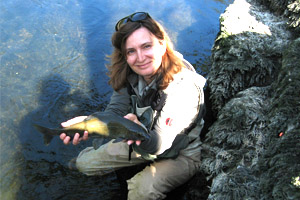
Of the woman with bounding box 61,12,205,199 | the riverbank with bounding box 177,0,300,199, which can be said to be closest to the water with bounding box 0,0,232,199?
the woman with bounding box 61,12,205,199

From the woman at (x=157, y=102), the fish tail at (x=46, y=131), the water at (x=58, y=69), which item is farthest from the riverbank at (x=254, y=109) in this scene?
the fish tail at (x=46, y=131)

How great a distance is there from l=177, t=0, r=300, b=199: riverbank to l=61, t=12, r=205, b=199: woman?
0.31 metres

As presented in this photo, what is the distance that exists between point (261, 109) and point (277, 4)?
3.53m

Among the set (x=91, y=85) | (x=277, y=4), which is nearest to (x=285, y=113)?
(x=277, y=4)

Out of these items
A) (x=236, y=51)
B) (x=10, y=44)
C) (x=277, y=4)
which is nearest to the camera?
(x=236, y=51)

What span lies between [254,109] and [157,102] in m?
1.35

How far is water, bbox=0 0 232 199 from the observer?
4.52 metres

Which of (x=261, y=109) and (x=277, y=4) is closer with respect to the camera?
(x=261, y=109)

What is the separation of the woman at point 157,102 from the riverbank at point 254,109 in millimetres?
312

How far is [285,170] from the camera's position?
2.28 metres

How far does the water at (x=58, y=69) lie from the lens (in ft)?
14.8

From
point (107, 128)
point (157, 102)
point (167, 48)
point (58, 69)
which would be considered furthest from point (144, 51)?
point (58, 69)

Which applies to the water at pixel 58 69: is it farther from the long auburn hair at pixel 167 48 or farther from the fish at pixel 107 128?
the long auburn hair at pixel 167 48

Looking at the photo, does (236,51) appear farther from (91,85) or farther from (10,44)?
(10,44)
